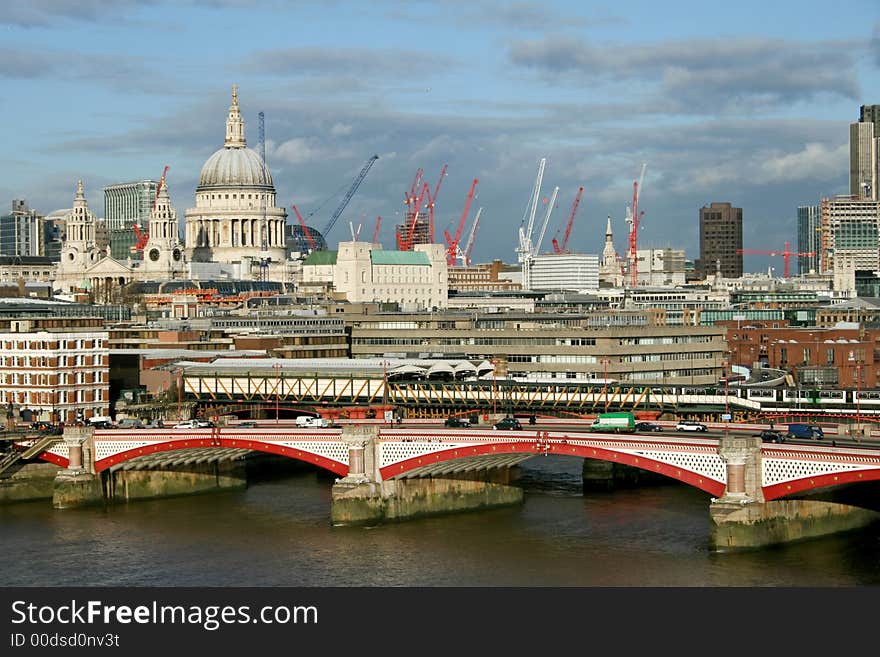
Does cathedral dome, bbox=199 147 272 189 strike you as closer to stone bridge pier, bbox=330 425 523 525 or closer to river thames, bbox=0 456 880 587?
river thames, bbox=0 456 880 587

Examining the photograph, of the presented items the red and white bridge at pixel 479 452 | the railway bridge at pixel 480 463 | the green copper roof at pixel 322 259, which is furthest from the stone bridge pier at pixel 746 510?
the green copper roof at pixel 322 259

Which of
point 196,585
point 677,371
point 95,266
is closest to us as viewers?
point 196,585

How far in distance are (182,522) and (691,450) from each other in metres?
17.9

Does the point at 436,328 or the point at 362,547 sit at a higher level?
the point at 436,328

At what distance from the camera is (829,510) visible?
5434 cm

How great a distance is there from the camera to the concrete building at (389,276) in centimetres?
14812

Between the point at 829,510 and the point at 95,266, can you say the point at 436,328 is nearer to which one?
the point at 829,510

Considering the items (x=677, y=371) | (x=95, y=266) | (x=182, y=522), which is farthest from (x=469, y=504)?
(x=95, y=266)

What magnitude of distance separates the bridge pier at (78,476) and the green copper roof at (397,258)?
284 ft

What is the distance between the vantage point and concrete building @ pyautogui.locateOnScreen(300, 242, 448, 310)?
14812 cm

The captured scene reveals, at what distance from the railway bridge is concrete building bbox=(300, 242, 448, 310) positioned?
266 feet

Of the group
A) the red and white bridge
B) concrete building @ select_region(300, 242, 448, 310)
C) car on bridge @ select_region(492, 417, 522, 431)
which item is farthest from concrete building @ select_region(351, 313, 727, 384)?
concrete building @ select_region(300, 242, 448, 310)

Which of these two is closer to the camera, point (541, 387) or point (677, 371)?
point (541, 387)

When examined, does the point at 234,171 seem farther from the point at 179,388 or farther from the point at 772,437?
the point at 772,437
